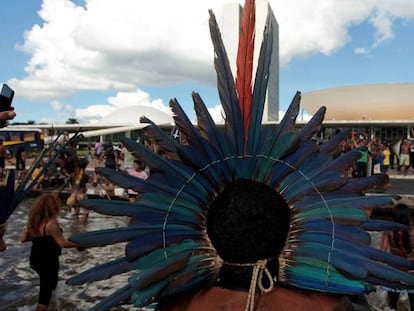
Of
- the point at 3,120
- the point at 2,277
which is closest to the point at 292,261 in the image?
the point at 3,120

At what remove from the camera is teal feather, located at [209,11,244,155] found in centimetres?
161

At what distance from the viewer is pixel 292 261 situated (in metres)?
1.56

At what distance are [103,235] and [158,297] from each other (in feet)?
0.93

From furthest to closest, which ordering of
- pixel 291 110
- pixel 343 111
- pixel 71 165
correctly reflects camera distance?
1. pixel 343 111
2. pixel 71 165
3. pixel 291 110

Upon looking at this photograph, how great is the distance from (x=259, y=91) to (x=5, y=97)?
1.59 m

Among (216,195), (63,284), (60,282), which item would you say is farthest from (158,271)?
(60,282)

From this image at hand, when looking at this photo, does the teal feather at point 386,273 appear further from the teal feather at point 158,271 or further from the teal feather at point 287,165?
the teal feather at point 158,271

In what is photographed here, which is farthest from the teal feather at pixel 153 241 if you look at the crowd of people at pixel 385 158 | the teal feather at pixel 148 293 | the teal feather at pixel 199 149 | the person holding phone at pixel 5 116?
the crowd of people at pixel 385 158

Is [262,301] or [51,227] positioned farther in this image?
[51,227]

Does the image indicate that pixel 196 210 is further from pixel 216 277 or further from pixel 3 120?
pixel 3 120

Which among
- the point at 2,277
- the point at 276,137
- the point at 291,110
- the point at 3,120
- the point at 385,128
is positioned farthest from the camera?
the point at 385,128

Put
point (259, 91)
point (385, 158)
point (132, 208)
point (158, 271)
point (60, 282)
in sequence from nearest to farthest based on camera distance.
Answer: point (158, 271), point (132, 208), point (259, 91), point (60, 282), point (385, 158)

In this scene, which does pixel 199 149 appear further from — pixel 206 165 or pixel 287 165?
pixel 287 165

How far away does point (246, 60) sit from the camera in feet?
5.59
